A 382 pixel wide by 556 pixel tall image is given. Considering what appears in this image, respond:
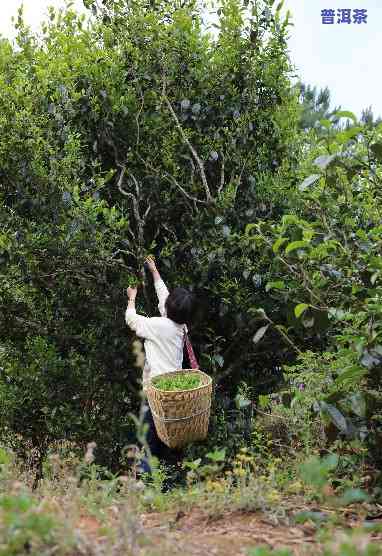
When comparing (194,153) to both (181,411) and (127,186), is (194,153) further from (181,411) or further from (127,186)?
(181,411)

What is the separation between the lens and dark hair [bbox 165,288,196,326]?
200 inches

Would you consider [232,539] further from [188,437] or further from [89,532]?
[188,437]

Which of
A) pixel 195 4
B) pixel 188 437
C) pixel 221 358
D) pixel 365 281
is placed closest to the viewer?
pixel 365 281

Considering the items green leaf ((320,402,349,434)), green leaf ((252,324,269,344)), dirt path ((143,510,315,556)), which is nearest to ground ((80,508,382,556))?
dirt path ((143,510,315,556))

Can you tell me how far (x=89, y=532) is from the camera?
2811 mm

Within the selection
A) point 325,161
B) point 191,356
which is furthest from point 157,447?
point 325,161

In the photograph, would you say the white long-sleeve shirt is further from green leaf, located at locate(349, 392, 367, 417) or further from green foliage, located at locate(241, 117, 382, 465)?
green leaf, located at locate(349, 392, 367, 417)

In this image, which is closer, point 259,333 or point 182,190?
point 259,333

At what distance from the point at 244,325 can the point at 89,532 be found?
298 centimetres

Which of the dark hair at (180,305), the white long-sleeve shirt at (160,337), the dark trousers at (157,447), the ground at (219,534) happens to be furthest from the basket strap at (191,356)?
the ground at (219,534)

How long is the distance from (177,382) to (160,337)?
57 centimetres

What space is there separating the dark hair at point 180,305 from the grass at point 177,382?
47 cm

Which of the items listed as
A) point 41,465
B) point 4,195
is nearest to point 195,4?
point 4,195

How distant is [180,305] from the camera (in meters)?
5.07
